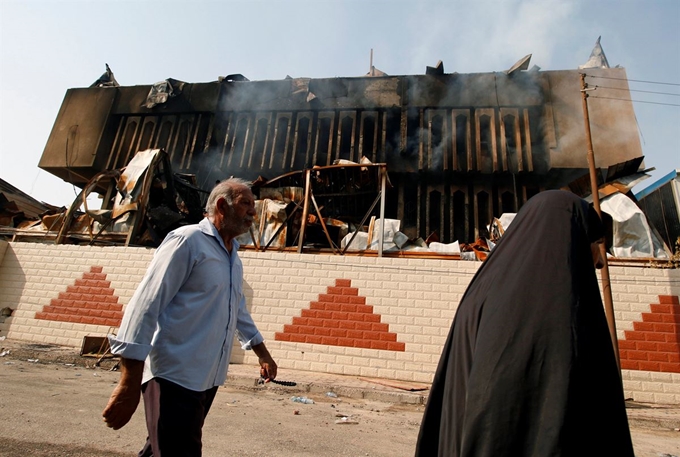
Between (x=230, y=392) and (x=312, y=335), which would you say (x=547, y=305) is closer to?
(x=230, y=392)

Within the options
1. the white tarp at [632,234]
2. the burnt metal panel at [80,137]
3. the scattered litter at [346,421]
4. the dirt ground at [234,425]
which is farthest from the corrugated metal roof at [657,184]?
the burnt metal panel at [80,137]

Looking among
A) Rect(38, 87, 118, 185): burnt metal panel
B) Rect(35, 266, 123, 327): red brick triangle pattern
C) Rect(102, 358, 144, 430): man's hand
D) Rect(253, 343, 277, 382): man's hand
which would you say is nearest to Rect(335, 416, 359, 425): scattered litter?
Rect(253, 343, 277, 382): man's hand

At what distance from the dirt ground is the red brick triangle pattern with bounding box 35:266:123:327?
265 cm

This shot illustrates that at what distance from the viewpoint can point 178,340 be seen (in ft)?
5.73

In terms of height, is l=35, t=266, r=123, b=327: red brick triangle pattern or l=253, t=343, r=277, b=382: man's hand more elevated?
l=35, t=266, r=123, b=327: red brick triangle pattern

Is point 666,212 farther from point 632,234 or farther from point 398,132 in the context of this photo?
point 398,132

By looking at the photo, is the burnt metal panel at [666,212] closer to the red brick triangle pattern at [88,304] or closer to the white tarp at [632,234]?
the white tarp at [632,234]

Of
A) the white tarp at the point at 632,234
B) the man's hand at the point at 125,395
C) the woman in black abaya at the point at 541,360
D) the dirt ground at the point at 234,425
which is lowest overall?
the dirt ground at the point at 234,425

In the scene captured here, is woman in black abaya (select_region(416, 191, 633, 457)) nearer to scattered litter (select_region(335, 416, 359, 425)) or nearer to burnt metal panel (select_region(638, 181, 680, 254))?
scattered litter (select_region(335, 416, 359, 425))

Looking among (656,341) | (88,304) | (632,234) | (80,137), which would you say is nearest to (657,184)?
(632,234)

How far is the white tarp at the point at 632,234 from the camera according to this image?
331 inches

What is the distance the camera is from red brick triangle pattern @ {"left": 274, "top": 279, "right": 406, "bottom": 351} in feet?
24.1

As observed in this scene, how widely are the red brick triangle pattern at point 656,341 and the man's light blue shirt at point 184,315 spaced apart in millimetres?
7503

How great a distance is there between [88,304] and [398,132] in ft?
32.7
